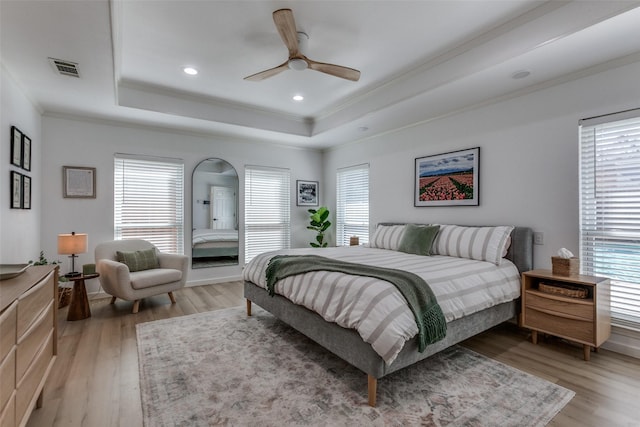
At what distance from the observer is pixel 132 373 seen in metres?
2.36

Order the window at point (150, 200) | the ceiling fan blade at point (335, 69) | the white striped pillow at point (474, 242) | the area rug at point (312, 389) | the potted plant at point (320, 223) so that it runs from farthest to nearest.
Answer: the potted plant at point (320, 223)
the window at point (150, 200)
the white striped pillow at point (474, 242)
the ceiling fan blade at point (335, 69)
the area rug at point (312, 389)

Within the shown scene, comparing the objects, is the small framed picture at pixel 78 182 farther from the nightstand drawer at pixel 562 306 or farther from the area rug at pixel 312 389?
the nightstand drawer at pixel 562 306

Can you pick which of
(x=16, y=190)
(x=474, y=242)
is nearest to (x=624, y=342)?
(x=474, y=242)

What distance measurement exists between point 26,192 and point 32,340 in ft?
8.53

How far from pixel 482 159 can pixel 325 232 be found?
340cm

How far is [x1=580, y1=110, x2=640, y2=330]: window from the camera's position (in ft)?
8.64

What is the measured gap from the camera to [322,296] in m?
2.34

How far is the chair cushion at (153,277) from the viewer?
3654mm

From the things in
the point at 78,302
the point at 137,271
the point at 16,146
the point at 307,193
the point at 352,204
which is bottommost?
the point at 78,302

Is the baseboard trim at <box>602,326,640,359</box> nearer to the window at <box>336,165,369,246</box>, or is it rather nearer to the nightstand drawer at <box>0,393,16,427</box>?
the window at <box>336,165,369,246</box>

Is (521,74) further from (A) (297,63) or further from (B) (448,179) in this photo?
(A) (297,63)

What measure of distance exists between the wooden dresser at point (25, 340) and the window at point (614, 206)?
13.6 feet

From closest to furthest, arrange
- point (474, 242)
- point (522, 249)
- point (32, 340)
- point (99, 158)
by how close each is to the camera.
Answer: point (32, 340)
point (522, 249)
point (474, 242)
point (99, 158)

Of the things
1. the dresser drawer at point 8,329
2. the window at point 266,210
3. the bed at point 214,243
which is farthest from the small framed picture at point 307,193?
the dresser drawer at point 8,329
